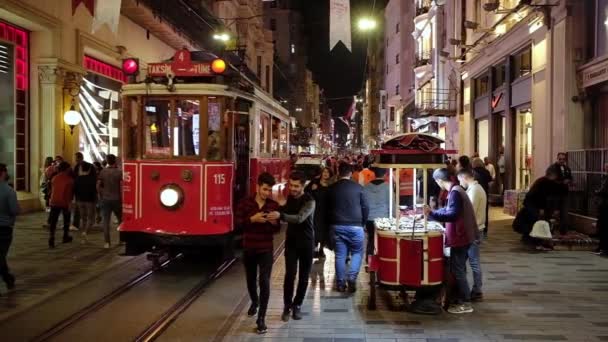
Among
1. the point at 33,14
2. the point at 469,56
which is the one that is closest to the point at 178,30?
the point at 33,14

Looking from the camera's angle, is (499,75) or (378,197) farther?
(499,75)

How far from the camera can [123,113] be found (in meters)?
10.4

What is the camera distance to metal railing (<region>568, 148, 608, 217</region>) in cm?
1344

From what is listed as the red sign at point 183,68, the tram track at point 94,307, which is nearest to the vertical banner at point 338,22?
the red sign at point 183,68

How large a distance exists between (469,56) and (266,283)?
2205cm

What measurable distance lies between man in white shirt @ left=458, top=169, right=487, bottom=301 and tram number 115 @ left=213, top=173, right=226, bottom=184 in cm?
372

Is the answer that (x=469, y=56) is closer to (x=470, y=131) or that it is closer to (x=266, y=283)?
(x=470, y=131)

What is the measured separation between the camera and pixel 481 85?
2617 centimetres

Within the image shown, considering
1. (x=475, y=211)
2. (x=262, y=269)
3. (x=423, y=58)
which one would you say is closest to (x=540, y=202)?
(x=475, y=211)

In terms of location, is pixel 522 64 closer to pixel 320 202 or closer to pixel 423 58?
pixel 320 202

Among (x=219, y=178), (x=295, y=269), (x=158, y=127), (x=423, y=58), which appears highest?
(x=423, y=58)

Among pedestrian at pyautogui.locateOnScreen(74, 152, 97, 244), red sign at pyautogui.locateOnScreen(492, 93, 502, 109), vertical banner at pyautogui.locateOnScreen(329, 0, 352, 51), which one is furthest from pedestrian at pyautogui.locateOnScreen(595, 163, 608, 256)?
red sign at pyautogui.locateOnScreen(492, 93, 502, 109)

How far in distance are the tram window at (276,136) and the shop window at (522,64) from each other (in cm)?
866

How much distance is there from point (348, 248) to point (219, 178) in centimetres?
241
